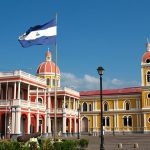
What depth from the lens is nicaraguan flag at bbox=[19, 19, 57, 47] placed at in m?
27.0

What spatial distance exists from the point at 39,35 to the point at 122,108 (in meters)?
59.0

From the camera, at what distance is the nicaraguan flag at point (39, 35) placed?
1062 inches

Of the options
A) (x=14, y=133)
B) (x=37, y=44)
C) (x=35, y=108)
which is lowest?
(x=14, y=133)

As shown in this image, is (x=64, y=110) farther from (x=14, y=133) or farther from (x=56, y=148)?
(x=56, y=148)

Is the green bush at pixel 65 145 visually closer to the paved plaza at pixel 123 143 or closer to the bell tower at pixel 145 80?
the paved plaza at pixel 123 143

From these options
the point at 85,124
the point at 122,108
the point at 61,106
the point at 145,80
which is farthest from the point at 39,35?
the point at 85,124

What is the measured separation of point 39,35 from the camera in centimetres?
2723

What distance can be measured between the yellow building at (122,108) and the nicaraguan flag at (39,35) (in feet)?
175

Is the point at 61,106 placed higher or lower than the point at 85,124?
higher

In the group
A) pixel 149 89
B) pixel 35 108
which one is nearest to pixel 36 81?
pixel 35 108

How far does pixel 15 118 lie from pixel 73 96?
23.5 meters

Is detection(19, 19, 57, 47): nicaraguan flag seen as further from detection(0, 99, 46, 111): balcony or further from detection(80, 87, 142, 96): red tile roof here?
detection(80, 87, 142, 96): red tile roof

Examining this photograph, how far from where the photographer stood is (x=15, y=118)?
Result: 5094cm

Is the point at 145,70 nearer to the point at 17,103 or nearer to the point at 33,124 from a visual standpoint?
the point at 33,124
